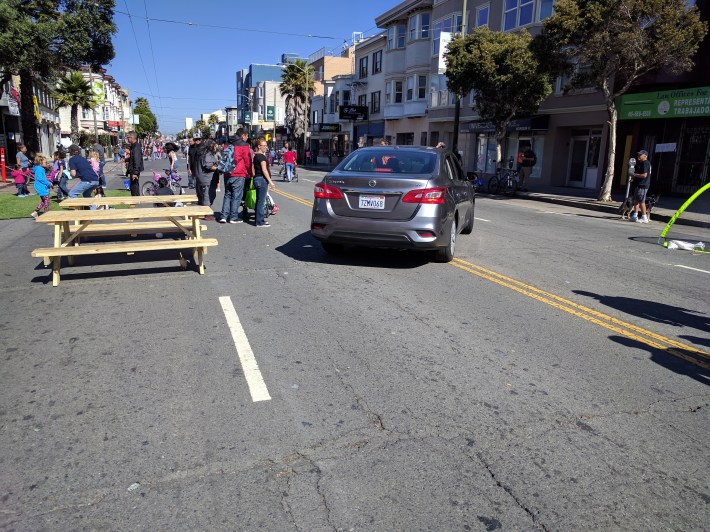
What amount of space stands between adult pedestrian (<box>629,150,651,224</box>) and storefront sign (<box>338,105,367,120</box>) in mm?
35168

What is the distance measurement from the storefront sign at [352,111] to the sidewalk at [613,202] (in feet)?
80.1

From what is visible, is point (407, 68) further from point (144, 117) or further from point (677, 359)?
point (144, 117)

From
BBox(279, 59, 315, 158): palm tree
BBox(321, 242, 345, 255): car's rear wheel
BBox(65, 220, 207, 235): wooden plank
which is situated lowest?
BBox(321, 242, 345, 255): car's rear wheel

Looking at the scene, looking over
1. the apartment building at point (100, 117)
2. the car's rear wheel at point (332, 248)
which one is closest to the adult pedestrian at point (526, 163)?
the car's rear wheel at point (332, 248)

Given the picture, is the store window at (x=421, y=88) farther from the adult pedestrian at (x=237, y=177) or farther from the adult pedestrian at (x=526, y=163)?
the adult pedestrian at (x=237, y=177)

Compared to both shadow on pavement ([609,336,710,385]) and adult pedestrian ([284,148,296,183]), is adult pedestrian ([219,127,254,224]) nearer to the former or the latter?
shadow on pavement ([609,336,710,385])

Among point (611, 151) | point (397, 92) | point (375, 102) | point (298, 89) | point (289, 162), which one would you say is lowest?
point (289, 162)

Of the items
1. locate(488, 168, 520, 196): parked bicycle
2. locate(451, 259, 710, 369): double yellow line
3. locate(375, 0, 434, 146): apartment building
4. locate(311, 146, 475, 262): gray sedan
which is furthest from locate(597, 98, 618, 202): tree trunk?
locate(375, 0, 434, 146): apartment building

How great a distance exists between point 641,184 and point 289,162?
53.0 ft

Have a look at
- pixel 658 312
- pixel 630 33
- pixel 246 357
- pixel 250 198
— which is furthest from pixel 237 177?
pixel 630 33

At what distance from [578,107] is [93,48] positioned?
23363mm

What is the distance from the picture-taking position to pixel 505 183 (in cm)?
2573

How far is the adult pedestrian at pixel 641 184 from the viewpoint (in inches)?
592

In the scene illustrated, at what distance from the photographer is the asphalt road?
2.88 metres
